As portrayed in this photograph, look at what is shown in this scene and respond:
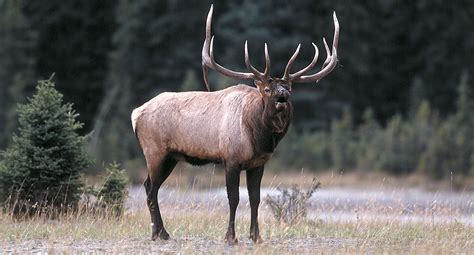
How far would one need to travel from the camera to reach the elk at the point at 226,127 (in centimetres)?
1227

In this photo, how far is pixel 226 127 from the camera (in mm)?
12641

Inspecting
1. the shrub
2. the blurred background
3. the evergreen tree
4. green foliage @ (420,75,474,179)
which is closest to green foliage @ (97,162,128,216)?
the shrub

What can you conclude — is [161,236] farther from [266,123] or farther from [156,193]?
[266,123]

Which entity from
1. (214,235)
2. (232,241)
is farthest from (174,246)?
(214,235)

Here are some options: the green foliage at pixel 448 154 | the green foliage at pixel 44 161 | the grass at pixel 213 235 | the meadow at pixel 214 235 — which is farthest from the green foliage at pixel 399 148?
the green foliage at pixel 44 161

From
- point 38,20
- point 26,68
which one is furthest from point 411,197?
point 38,20

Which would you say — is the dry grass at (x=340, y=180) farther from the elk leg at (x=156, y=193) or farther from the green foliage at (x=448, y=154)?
the elk leg at (x=156, y=193)

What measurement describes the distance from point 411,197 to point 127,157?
10622 millimetres

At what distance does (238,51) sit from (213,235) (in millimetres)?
29308

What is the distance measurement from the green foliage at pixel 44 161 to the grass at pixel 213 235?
422 millimetres

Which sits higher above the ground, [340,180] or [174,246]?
[174,246]

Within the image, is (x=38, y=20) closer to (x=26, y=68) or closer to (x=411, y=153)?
(x=26, y=68)

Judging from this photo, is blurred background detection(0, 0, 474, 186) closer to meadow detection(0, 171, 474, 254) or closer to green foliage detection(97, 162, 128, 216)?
green foliage detection(97, 162, 128, 216)

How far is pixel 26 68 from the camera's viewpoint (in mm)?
42562
